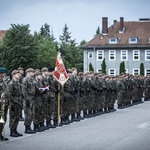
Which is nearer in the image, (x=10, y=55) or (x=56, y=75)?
(x=56, y=75)

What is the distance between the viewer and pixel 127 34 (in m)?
91.2

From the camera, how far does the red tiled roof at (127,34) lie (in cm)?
8894

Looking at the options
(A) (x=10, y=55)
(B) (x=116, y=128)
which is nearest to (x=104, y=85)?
(B) (x=116, y=128)

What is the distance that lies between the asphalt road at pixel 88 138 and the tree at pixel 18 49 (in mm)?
56029

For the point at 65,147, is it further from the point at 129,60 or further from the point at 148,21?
the point at 148,21

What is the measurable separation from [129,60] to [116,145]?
74.8 m

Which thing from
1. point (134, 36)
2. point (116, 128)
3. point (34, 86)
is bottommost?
point (116, 128)

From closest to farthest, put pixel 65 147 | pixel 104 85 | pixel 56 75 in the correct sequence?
pixel 65 147
pixel 56 75
pixel 104 85

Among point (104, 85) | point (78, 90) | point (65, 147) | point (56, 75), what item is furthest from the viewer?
point (104, 85)

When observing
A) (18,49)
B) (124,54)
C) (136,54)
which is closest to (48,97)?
(18,49)

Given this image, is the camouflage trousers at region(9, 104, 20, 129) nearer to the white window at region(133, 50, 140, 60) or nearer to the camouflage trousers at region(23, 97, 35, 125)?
the camouflage trousers at region(23, 97, 35, 125)

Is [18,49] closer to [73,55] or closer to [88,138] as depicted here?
[73,55]

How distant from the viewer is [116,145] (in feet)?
44.5

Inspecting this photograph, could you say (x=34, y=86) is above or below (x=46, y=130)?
above
